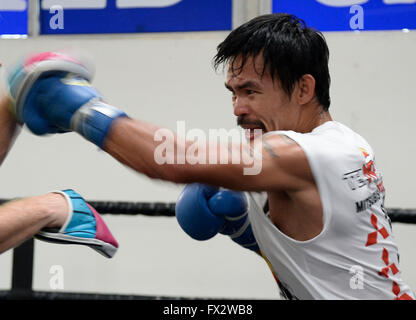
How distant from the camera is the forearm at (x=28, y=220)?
122 centimetres

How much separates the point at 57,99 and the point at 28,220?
0.45m

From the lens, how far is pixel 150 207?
2146 millimetres

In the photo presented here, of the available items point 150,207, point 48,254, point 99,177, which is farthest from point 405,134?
point 48,254

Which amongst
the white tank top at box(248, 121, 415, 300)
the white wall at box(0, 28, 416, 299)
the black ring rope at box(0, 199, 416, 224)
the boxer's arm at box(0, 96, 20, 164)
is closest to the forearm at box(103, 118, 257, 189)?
the white tank top at box(248, 121, 415, 300)

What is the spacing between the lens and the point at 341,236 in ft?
3.30

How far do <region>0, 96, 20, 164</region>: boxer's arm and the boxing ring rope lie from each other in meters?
0.92

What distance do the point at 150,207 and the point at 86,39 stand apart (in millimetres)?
1213

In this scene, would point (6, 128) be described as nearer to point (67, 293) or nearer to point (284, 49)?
point (284, 49)

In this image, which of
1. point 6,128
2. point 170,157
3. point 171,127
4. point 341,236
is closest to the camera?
point 170,157

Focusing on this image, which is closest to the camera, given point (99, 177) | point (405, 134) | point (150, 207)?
point (150, 207)

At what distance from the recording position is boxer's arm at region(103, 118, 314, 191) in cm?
88

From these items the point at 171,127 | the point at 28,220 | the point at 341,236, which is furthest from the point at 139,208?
the point at 341,236

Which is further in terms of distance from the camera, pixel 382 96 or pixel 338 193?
pixel 382 96
